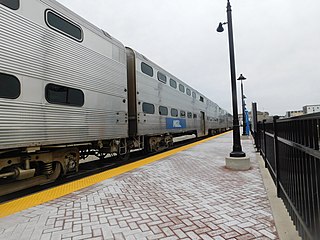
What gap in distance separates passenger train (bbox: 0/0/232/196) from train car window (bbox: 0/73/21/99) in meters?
0.02

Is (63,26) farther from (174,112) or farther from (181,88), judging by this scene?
(181,88)

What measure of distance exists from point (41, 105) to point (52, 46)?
1.40 metres

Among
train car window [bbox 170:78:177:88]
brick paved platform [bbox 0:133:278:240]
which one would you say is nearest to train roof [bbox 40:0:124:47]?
brick paved platform [bbox 0:133:278:240]

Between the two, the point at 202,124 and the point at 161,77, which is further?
the point at 202,124

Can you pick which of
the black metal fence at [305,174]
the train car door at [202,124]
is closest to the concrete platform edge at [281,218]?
the black metal fence at [305,174]

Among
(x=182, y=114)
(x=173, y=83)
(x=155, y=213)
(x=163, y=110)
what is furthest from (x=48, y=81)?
(x=182, y=114)

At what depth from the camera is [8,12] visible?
163 inches

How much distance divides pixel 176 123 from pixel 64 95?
7923 millimetres

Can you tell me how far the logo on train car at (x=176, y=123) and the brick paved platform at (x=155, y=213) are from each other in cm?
618

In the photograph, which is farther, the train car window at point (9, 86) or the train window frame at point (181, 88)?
the train window frame at point (181, 88)

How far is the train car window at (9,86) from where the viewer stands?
12.9ft

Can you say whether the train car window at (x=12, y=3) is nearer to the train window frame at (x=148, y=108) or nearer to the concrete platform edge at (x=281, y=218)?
the train window frame at (x=148, y=108)

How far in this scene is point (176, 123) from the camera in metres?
12.4

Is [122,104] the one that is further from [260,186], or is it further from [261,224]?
[261,224]
